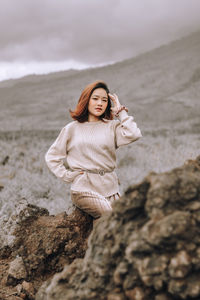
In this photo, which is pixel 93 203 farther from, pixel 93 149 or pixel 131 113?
pixel 131 113

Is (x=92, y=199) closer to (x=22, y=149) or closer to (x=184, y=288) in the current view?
(x=184, y=288)

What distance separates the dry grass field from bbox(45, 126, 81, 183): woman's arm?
156cm

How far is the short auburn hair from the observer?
13.5 ft

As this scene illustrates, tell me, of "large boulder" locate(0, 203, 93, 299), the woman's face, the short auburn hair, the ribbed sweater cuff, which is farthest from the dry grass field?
the ribbed sweater cuff

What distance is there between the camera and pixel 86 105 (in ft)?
13.7

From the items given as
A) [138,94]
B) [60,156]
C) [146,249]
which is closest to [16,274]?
[60,156]

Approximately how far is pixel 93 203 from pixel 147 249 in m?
1.86

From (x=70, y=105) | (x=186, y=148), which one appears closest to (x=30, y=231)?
(x=186, y=148)

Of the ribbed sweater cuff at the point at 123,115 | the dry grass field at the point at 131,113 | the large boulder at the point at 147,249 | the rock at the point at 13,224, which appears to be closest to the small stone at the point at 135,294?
the large boulder at the point at 147,249

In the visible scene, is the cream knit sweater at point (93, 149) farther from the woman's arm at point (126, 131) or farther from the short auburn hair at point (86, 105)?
the short auburn hair at point (86, 105)

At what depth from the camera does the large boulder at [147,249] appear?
188cm

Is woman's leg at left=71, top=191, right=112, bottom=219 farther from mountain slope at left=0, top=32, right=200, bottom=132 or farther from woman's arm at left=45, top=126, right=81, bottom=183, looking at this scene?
mountain slope at left=0, top=32, right=200, bottom=132

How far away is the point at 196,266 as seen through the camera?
1849 mm

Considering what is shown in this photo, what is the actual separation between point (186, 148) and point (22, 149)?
946 centimetres
